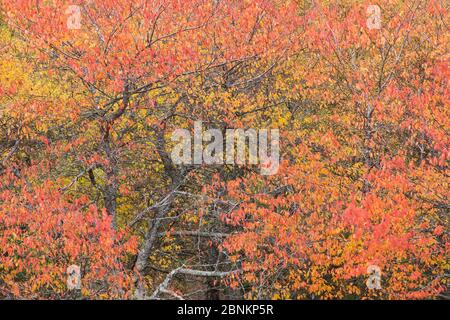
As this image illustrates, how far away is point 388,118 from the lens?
69.9 feet

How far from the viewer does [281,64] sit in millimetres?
24031

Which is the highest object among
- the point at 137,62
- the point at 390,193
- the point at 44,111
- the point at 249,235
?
the point at 137,62

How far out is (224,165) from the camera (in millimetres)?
21688

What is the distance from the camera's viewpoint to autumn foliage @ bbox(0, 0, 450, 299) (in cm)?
1809

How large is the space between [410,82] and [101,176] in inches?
474

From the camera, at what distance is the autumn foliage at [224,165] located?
59.4 feet

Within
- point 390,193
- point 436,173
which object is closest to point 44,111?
point 390,193

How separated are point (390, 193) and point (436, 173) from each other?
70.2 inches

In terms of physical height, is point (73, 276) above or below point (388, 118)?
below
